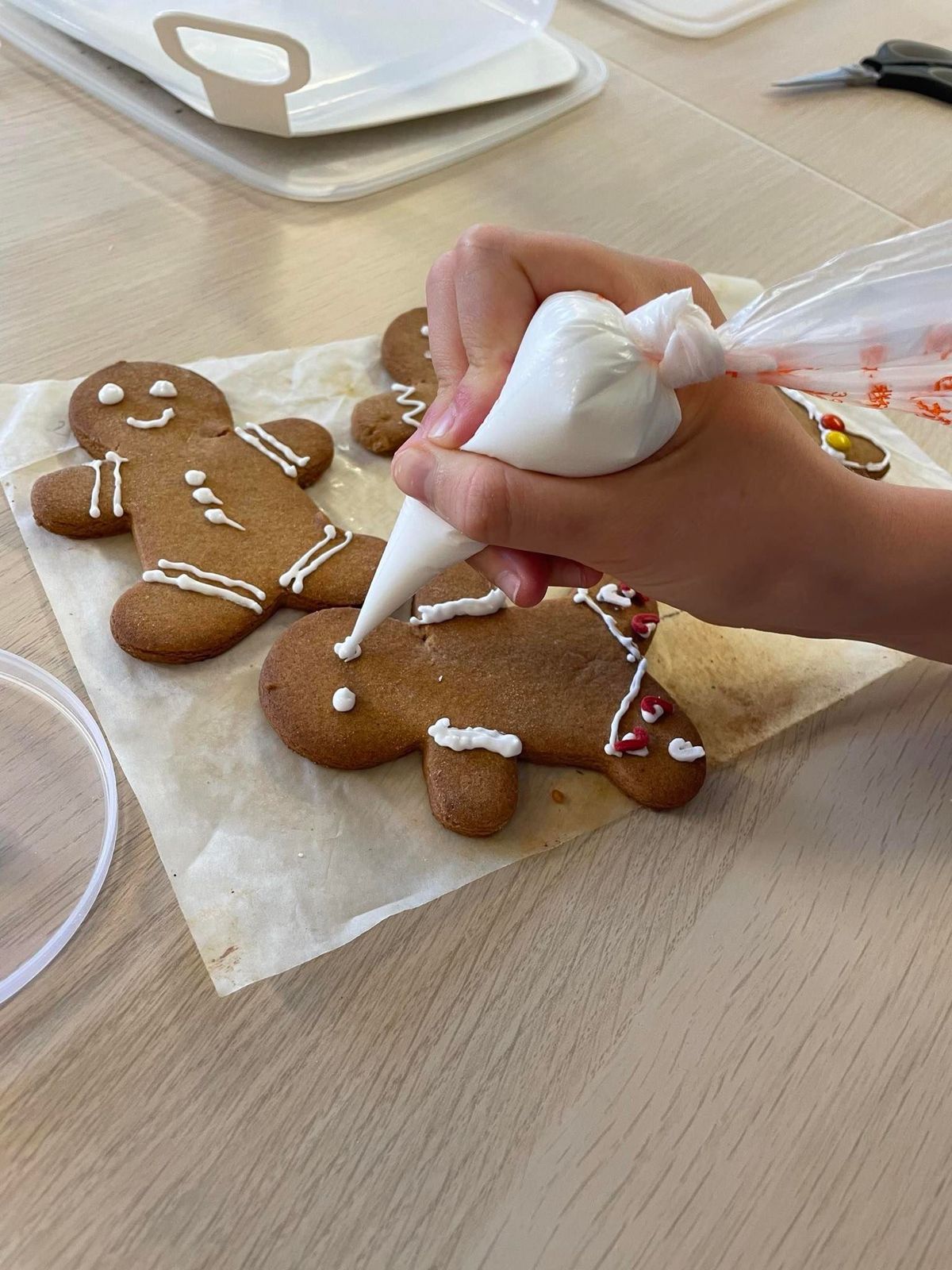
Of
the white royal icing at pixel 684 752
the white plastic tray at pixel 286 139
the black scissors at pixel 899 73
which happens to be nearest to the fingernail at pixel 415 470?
the white royal icing at pixel 684 752

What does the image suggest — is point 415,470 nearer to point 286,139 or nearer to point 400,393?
point 400,393

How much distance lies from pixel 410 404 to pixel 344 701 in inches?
13.1

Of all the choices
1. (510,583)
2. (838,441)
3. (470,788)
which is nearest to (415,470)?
(510,583)

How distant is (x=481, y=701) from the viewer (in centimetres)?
73

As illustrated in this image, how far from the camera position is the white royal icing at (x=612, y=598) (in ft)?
2.61

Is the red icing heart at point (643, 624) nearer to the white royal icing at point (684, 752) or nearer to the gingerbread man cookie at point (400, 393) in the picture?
the white royal icing at point (684, 752)

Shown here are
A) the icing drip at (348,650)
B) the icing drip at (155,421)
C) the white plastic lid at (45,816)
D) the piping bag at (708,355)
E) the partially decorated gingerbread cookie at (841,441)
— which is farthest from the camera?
the partially decorated gingerbread cookie at (841,441)

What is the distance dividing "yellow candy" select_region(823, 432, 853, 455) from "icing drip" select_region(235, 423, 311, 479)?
0.49 metres

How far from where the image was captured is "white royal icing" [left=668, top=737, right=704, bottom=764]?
71 cm

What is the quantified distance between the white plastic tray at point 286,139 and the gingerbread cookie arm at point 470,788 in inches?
28.3

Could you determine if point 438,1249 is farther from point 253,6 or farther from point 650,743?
point 253,6

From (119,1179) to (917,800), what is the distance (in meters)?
0.59

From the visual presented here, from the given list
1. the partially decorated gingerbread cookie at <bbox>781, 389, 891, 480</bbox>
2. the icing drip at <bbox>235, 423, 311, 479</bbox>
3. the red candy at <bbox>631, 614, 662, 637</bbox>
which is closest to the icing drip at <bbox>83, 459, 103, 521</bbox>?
the icing drip at <bbox>235, 423, 311, 479</bbox>

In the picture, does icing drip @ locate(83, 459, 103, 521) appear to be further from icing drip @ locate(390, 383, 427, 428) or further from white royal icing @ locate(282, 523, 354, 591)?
icing drip @ locate(390, 383, 427, 428)
